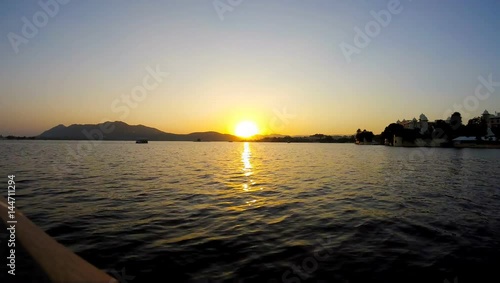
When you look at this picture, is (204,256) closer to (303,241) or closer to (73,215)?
(303,241)

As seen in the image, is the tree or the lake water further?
the tree

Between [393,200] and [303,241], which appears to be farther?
[393,200]

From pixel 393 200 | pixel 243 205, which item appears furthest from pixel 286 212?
pixel 393 200

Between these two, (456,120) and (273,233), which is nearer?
(273,233)

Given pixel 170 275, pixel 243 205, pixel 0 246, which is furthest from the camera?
pixel 243 205

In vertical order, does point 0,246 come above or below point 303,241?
above

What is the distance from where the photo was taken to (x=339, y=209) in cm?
1920

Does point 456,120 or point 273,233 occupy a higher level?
point 456,120

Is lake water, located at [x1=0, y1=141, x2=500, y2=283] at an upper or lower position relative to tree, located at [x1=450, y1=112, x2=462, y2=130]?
lower

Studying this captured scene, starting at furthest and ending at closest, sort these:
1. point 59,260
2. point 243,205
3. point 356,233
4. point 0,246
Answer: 1. point 243,205
2. point 356,233
3. point 0,246
4. point 59,260

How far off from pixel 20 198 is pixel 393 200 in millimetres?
27490

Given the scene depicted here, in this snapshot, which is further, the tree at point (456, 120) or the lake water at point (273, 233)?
the tree at point (456, 120)

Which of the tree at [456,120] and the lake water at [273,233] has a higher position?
the tree at [456,120]

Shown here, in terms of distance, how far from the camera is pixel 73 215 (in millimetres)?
16312
